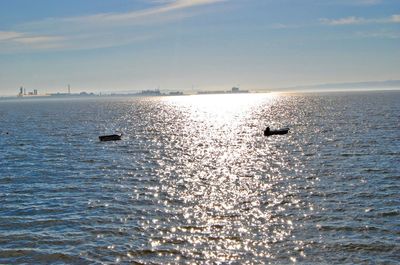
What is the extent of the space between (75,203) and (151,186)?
A: 7.36 m

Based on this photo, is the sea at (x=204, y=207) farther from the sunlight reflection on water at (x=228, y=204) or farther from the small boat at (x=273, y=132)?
the small boat at (x=273, y=132)

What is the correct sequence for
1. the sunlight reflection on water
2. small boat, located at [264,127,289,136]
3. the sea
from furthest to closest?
1. small boat, located at [264,127,289,136]
2. the sunlight reflection on water
3. the sea

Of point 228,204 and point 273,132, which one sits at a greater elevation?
point 273,132

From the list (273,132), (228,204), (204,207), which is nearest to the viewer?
(204,207)

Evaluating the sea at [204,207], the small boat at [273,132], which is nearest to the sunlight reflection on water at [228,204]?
the sea at [204,207]

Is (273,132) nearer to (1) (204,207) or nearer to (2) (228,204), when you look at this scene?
(2) (228,204)

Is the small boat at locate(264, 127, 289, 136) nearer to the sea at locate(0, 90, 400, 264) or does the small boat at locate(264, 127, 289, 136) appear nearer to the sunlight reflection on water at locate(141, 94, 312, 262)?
the sea at locate(0, 90, 400, 264)

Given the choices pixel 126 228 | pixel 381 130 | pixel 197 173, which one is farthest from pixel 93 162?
pixel 381 130

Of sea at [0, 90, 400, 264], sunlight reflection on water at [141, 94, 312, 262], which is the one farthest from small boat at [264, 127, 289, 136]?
sunlight reflection on water at [141, 94, 312, 262]

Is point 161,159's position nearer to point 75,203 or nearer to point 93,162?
point 93,162

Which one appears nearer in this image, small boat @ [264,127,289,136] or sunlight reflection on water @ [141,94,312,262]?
sunlight reflection on water @ [141,94,312,262]

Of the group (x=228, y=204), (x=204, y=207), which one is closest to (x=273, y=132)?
(x=228, y=204)

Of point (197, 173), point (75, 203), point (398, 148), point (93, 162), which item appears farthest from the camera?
point (398, 148)

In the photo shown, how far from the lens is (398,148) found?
56.6m
